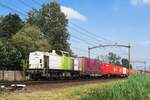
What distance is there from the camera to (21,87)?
75.6ft

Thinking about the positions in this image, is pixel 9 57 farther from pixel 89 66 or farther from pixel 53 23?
pixel 53 23

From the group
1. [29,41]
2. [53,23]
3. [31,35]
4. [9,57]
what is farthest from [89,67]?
[53,23]

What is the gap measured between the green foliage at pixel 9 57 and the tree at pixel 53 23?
1502 inches

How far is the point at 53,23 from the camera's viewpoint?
362 ft

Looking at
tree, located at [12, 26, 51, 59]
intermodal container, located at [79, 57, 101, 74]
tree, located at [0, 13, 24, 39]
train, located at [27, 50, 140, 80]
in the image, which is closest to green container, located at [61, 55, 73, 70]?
train, located at [27, 50, 140, 80]

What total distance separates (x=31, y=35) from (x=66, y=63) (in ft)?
94.5

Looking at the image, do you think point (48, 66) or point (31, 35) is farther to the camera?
point (31, 35)

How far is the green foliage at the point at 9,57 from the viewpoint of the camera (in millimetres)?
60934

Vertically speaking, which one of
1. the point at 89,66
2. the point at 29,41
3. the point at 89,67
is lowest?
the point at 89,67

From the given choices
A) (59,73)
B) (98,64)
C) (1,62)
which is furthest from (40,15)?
(59,73)

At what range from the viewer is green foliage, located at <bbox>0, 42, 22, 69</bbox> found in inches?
2399

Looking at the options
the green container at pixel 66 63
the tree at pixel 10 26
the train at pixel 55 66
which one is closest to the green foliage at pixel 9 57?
the train at pixel 55 66

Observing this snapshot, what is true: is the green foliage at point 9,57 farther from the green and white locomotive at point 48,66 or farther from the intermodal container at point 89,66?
the green and white locomotive at point 48,66

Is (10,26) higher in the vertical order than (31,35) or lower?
higher
